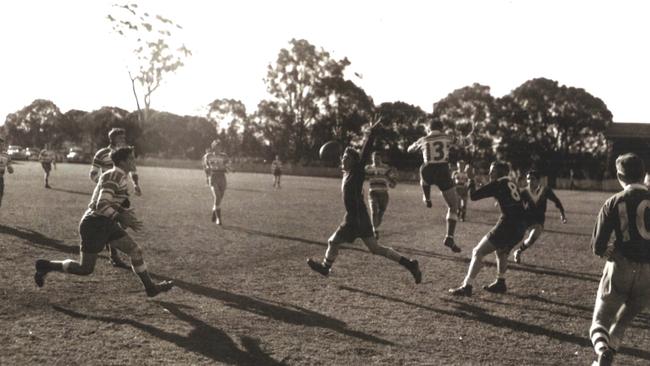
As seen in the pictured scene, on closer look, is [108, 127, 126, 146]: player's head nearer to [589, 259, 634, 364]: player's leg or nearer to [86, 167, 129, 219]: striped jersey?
[86, 167, 129, 219]: striped jersey

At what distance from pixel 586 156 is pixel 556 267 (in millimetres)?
67263

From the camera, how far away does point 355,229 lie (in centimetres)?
809

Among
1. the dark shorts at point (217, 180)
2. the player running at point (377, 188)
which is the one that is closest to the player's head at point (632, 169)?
the player running at point (377, 188)

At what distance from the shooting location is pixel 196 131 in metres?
105

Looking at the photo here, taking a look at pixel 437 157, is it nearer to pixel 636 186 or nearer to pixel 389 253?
pixel 389 253

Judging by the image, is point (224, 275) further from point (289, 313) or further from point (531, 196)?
point (531, 196)

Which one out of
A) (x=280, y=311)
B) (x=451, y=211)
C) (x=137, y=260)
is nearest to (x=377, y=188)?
(x=451, y=211)

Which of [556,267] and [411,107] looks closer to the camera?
[556,267]

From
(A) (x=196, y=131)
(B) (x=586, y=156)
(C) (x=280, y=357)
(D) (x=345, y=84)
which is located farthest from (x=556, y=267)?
(A) (x=196, y=131)

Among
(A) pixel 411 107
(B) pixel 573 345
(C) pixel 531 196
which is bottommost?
(B) pixel 573 345

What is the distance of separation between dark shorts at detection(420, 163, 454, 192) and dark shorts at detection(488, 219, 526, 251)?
7.63 ft

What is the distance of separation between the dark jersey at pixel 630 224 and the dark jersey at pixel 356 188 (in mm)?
3775

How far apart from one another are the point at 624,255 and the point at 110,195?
5.42m

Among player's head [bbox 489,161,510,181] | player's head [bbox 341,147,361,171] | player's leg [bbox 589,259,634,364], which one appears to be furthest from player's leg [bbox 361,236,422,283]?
player's leg [bbox 589,259,634,364]
